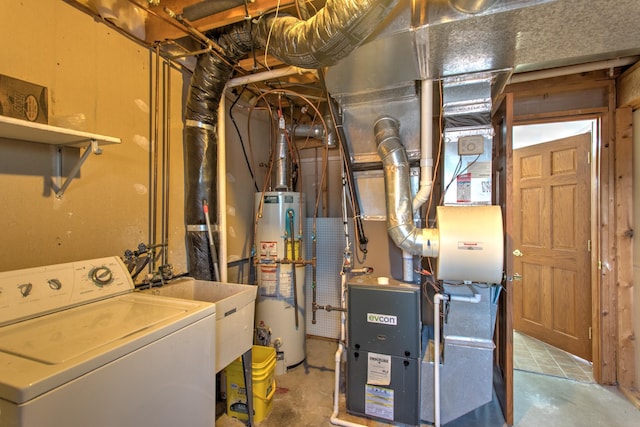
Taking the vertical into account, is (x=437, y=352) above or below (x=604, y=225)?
below

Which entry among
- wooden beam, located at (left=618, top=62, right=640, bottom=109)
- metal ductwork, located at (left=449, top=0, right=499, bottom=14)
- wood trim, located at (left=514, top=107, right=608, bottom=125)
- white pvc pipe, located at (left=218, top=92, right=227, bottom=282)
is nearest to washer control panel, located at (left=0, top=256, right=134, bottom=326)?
white pvc pipe, located at (left=218, top=92, right=227, bottom=282)

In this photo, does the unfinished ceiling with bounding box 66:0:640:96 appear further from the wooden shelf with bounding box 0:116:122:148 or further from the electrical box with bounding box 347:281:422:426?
the electrical box with bounding box 347:281:422:426

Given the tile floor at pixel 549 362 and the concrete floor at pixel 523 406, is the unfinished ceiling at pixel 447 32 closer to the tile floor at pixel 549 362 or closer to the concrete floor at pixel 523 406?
the concrete floor at pixel 523 406

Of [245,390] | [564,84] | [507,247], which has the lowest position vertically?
[245,390]

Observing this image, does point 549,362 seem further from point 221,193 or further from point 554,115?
point 221,193

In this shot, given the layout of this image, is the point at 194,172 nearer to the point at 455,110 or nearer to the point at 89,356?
the point at 89,356

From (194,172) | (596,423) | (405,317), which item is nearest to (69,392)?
(194,172)

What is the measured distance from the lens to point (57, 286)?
1.24 m

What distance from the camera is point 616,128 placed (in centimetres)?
230

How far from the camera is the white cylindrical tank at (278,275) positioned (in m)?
2.49

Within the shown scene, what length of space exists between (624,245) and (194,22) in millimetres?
3489

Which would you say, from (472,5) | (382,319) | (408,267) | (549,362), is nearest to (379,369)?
(382,319)

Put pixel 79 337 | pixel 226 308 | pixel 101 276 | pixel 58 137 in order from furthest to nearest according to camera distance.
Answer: pixel 226 308, pixel 101 276, pixel 58 137, pixel 79 337

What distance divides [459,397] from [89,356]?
204cm
